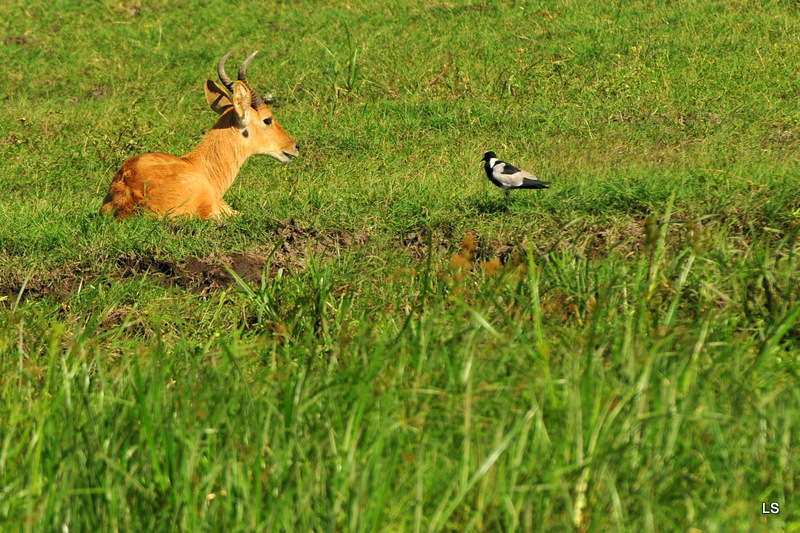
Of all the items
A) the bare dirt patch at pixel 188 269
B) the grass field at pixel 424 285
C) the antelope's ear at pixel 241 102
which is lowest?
the bare dirt patch at pixel 188 269

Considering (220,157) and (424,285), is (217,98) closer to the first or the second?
(220,157)

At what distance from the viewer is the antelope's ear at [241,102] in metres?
7.24

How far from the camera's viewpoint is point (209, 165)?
7230 millimetres

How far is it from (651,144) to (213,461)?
19.4 ft

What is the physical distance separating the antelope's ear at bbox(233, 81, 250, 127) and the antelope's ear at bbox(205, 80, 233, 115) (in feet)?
0.90

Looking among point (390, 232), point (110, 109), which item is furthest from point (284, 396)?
point (110, 109)

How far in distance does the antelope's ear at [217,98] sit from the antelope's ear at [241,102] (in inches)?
10.8

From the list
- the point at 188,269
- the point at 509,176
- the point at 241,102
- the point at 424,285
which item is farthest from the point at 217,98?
the point at 424,285

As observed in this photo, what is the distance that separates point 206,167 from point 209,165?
0.04 m

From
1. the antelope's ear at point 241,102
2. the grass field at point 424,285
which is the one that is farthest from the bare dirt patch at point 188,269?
the antelope's ear at point 241,102

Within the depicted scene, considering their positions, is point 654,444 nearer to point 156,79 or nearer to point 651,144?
point 651,144

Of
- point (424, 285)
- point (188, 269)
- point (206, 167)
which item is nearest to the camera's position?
point (424, 285)

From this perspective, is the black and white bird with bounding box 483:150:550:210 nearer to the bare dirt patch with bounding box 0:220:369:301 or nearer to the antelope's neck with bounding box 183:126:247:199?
the bare dirt patch with bounding box 0:220:369:301

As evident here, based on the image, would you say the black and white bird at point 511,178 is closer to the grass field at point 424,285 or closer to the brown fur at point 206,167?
the grass field at point 424,285
